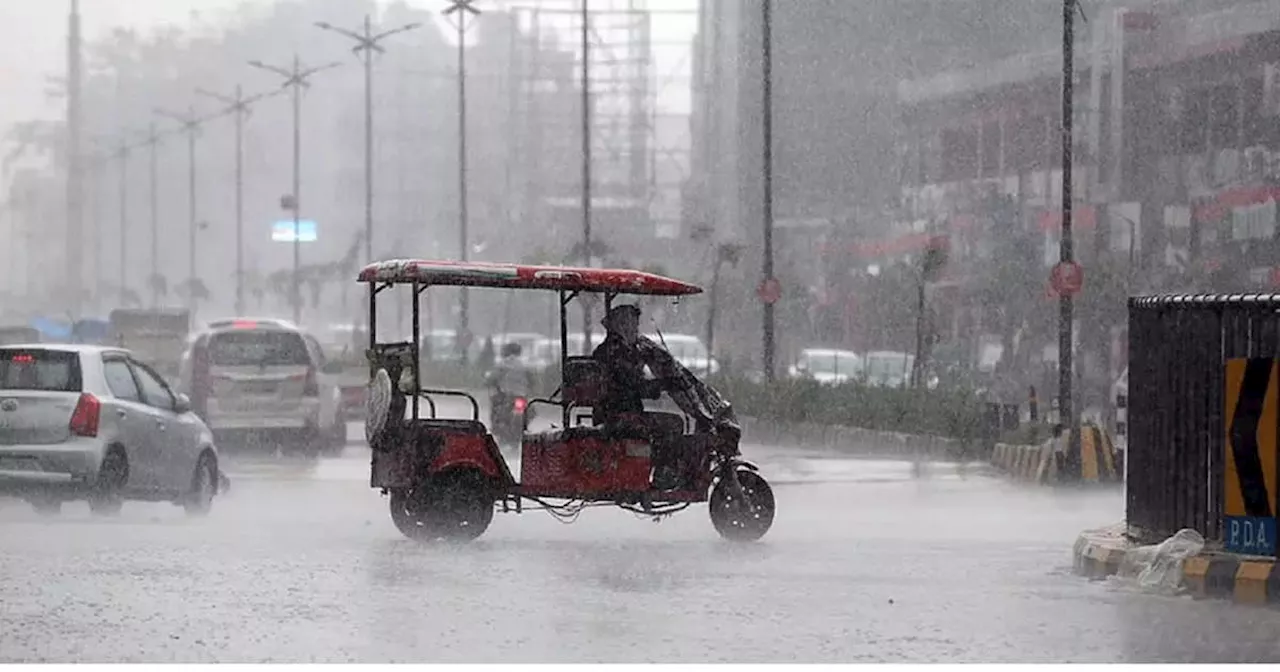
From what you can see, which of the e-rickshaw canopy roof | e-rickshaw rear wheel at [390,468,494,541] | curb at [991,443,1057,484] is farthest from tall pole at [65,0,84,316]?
e-rickshaw rear wheel at [390,468,494,541]

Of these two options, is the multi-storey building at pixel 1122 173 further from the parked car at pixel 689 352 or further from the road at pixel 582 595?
the road at pixel 582 595

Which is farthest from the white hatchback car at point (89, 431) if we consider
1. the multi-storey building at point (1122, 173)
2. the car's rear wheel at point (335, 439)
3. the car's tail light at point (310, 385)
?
the multi-storey building at point (1122, 173)

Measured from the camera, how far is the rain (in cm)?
1232

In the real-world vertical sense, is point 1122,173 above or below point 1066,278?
above

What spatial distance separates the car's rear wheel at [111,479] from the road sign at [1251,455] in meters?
7.98

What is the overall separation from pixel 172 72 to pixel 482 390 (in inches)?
2682

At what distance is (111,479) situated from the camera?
A: 687 inches

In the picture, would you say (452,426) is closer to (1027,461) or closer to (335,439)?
(1027,461)

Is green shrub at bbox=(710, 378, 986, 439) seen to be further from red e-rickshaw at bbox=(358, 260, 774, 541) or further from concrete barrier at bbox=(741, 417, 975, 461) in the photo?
red e-rickshaw at bbox=(358, 260, 774, 541)

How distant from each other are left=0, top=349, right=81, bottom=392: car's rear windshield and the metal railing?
24.8 ft

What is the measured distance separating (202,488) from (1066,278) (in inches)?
453

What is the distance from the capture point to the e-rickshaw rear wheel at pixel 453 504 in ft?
52.0

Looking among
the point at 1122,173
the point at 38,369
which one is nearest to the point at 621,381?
the point at 38,369

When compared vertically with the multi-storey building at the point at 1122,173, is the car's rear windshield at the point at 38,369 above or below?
below
